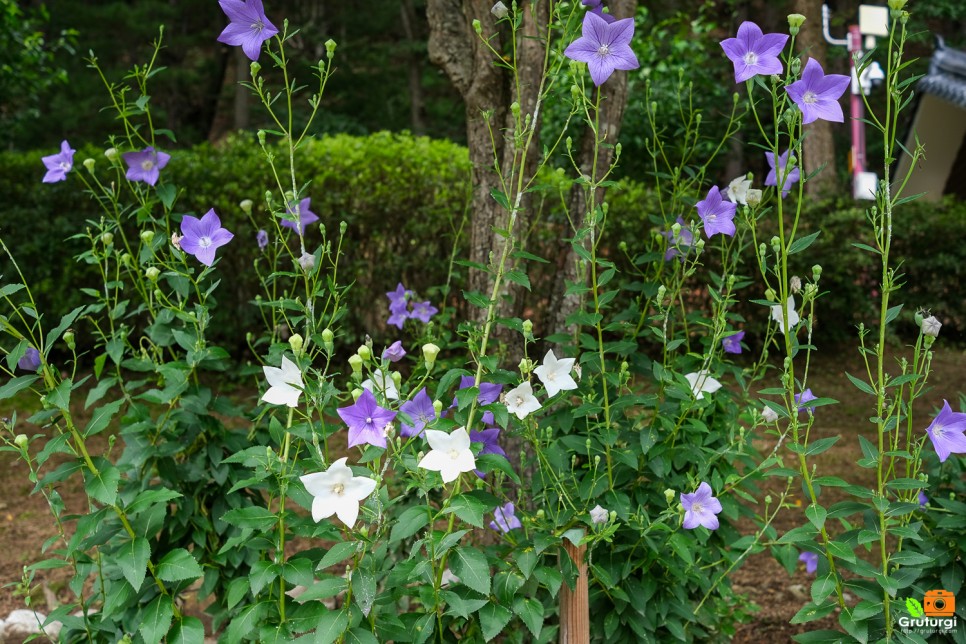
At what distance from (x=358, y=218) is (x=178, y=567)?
12.2ft

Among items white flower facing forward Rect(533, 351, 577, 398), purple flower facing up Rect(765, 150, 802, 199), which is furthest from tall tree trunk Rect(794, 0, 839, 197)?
white flower facing forward Rect(533, 351, 577, 398)

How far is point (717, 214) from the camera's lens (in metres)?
1.81

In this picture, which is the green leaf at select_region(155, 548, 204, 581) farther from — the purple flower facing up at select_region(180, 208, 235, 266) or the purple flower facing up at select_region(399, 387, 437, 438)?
the purple flower facing up at select_region(180, 208, 235, 266)

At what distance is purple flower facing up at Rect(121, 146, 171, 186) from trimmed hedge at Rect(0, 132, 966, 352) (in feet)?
9.67

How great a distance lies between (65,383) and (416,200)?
3.79 meters

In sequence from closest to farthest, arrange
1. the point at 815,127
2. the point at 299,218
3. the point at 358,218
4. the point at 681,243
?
the point at 299,218 → the point at 681,243 → the point at 358,218 → the point at 815,127

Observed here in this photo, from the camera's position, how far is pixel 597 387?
1.96 meters

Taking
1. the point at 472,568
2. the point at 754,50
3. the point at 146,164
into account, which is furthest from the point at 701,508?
the point at 146,164

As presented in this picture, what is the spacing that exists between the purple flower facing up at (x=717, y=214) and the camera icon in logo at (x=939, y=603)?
0.81 meters

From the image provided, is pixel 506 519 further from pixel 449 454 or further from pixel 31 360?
pixel 31 360

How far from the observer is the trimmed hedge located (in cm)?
509

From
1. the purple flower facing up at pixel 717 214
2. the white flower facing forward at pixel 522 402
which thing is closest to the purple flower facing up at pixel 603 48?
the purple flower facing up at pixel 717 214

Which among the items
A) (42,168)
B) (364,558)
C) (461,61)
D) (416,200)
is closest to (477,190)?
(461,61)

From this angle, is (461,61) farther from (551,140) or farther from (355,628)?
(551,140)
